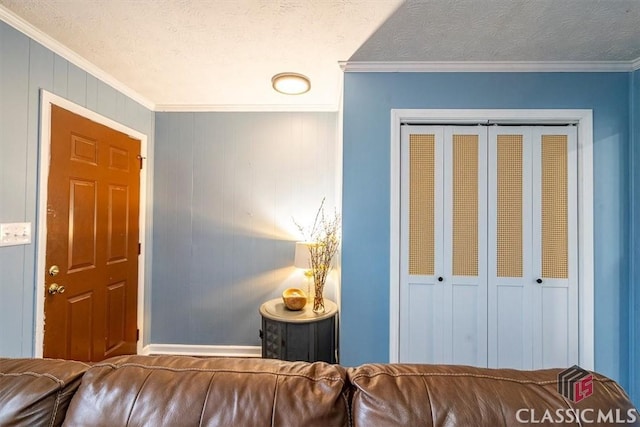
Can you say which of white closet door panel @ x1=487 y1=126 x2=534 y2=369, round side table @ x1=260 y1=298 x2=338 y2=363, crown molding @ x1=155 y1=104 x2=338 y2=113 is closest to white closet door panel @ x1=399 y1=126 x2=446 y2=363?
white closet door panel @ x1=487 y1=126 x2=534 y2=369

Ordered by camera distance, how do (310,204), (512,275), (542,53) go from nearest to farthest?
1. (542,53)
2. (512,275)
3. (310,204)

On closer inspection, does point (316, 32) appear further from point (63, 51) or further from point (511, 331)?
point (511, 331)

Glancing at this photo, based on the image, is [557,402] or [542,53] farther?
[542,53]

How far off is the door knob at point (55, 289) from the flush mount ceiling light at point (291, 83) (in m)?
2.01

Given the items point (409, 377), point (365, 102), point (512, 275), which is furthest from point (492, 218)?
point (409, 377)

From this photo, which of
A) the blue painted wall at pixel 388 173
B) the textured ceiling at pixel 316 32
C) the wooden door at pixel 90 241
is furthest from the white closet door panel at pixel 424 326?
the wooden door at pixel 90 241

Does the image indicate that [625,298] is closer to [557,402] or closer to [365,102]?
[557,402]

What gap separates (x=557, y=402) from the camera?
728mm

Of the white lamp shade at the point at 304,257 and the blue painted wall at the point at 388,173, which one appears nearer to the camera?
the blue painted wall at the point at 388,173

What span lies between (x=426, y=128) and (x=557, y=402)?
1.58 m

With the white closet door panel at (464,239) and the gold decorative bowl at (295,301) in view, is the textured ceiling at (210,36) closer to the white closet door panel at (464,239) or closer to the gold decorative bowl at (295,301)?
the white closet door panel at (464,239)

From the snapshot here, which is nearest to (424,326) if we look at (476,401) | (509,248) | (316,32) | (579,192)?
(509,248)

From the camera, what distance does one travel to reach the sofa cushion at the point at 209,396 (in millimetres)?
705

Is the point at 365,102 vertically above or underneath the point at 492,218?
above
